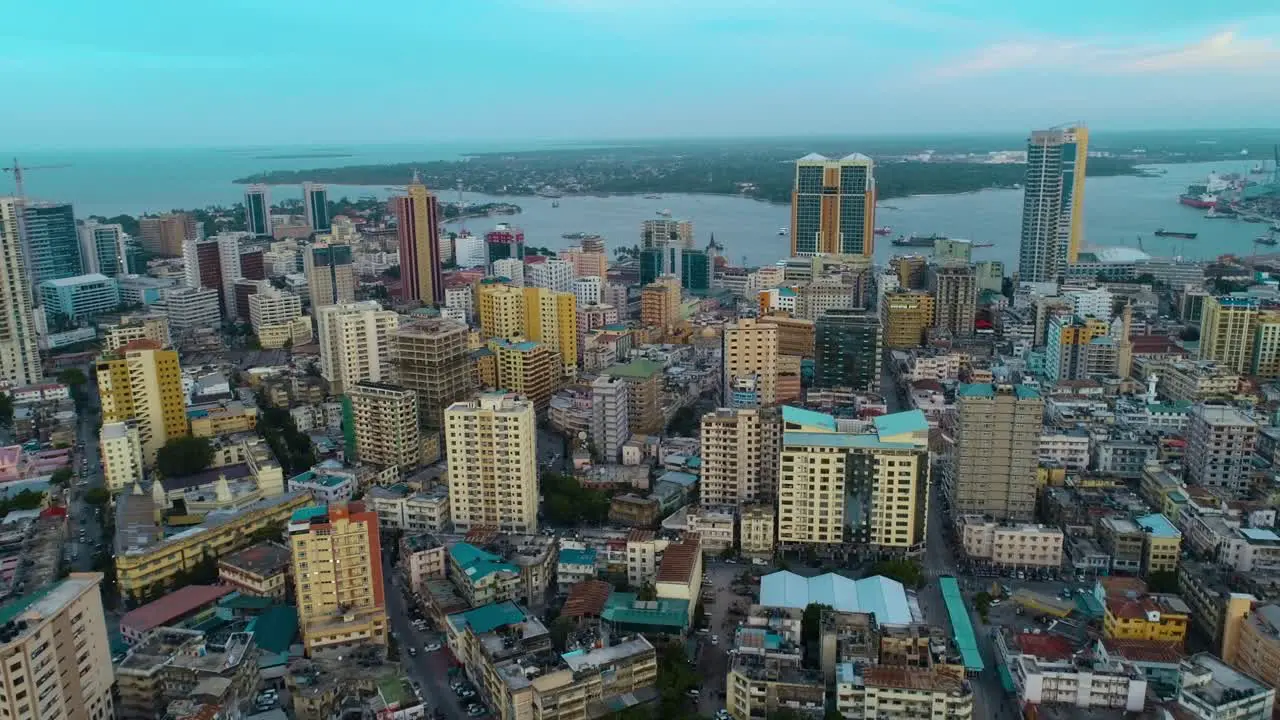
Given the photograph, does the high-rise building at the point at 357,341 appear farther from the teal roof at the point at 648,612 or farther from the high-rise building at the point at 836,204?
the high-rise building at the point at 836,204

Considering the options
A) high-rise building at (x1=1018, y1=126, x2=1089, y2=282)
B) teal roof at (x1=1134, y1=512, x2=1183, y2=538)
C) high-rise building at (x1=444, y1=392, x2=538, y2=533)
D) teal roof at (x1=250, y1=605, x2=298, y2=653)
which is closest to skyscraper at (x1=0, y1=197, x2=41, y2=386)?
high-rise building at (x1=444, y1=392, x2=538, y2=533)

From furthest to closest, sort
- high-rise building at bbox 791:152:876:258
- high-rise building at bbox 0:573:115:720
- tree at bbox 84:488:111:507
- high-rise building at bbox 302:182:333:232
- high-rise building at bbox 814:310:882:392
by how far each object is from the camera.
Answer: high-rise building at bbox 302:182:333:232
high-rise building at bbox 791:152:876:258
high-rise building at bbox 814:310:882:392
tree at bbox 84:488:111:507
high-rise building at bbox 0:573:115:720

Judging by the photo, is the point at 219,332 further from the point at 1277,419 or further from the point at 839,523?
the point at 1277,419

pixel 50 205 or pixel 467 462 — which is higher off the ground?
pixel 50 205

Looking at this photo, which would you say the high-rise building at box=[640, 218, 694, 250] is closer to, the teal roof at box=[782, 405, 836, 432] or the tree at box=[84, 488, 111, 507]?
the teal roof at box=[782, 405, 836, 432]

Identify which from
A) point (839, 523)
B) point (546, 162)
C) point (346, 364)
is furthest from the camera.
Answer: point (546, 162)

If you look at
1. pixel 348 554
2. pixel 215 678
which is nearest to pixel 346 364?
pixel 348 554

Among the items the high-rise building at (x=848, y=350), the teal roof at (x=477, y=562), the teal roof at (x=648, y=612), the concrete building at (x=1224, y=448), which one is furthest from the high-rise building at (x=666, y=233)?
the teal roof at (x=648, y=612)
